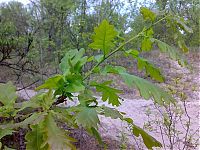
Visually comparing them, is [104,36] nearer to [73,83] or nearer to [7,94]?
[73,83]

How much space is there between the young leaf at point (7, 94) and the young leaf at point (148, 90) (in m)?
0.22

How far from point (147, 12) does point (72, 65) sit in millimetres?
182

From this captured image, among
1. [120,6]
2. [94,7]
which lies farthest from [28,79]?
[120,6]

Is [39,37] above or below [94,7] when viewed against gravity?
below

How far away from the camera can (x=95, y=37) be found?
1.90 feet

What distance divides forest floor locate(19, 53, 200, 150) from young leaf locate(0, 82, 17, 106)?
110 centimetres

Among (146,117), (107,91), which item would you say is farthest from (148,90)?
(146,117)

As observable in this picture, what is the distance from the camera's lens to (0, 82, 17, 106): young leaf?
2.00 ft

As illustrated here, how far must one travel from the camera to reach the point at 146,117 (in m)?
5.97

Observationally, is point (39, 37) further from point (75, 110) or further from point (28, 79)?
point (75, 110)

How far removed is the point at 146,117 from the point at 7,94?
5.48 meters

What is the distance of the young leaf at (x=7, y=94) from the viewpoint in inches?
24.0

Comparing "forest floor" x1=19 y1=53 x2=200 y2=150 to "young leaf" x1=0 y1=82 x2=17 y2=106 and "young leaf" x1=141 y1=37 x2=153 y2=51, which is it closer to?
"young leaf" x1=141 y1=37 x2=153 y2=51

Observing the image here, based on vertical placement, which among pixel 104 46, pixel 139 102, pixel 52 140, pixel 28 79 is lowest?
pixel 139 102
